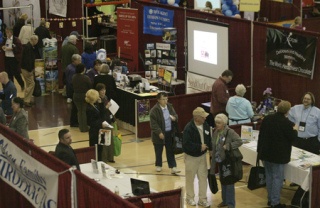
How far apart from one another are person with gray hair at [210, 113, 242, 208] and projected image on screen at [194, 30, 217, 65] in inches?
208

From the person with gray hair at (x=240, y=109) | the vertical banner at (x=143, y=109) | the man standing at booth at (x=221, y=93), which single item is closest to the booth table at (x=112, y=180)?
the person with gray hair at (x=240, y=109)

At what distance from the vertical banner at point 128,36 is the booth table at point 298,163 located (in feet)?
23.0

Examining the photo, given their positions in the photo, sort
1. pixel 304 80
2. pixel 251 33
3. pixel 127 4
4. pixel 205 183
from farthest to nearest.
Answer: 1. pixel 127 4
2. pixel 251 33
3. pixel 304 80
4. pixel 205 183

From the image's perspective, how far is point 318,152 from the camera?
12.7 m

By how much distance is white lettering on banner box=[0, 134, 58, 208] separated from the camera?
9039mm

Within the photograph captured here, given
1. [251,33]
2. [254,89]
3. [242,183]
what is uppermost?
[251,33]

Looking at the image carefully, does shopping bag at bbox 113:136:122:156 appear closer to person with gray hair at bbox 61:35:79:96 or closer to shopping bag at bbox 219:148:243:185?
shopping bag at bbox 219:148:243:185

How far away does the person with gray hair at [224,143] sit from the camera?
1139 centimetres

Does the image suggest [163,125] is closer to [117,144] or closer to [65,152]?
[117,144]

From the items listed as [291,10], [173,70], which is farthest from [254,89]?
[291,10]

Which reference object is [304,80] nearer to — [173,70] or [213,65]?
[213,65]

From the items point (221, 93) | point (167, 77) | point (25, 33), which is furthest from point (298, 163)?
point (25, 33)

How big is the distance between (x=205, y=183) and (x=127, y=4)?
11.0m

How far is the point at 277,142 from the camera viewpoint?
11.4 m
